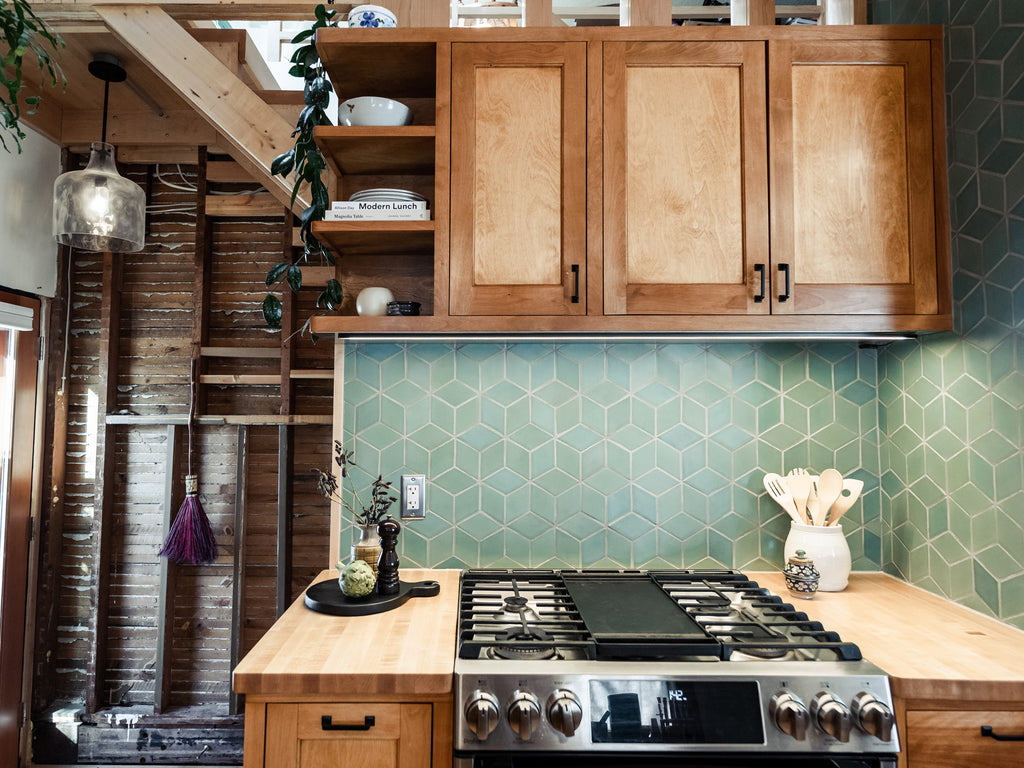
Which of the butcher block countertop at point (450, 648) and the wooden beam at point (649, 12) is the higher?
the wooden beam at point (649, 12)

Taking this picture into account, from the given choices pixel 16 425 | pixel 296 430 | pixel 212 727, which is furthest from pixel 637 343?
pixel 16 425

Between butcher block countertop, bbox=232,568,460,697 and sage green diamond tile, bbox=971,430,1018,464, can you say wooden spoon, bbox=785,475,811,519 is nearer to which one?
sage green diamond tile, bbox=971,430,1018,464

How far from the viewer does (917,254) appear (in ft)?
5.47

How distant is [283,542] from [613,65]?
7.88 feet

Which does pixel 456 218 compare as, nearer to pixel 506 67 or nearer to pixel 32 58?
pixel 506 67

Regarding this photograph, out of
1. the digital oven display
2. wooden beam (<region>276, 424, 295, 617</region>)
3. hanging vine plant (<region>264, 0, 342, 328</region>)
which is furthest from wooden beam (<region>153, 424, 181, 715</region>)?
the digital oven display

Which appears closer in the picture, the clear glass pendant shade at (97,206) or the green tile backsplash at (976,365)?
the green tile backsplash at (976,365)

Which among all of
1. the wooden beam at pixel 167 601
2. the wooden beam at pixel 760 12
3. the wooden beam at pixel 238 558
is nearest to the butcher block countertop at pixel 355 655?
the wooden beam at pixel 238 558

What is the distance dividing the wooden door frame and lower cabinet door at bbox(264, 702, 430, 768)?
7.50 ft

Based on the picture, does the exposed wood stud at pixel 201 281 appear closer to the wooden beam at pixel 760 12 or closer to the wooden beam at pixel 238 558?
the wooden beam at pixel 238 558

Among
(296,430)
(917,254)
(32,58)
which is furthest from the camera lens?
(296,430)

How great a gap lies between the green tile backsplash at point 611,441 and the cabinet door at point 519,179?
355mm

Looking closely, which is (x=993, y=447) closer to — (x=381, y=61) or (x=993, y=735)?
(x=993, y=735)

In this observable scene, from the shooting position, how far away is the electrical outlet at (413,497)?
196cm
